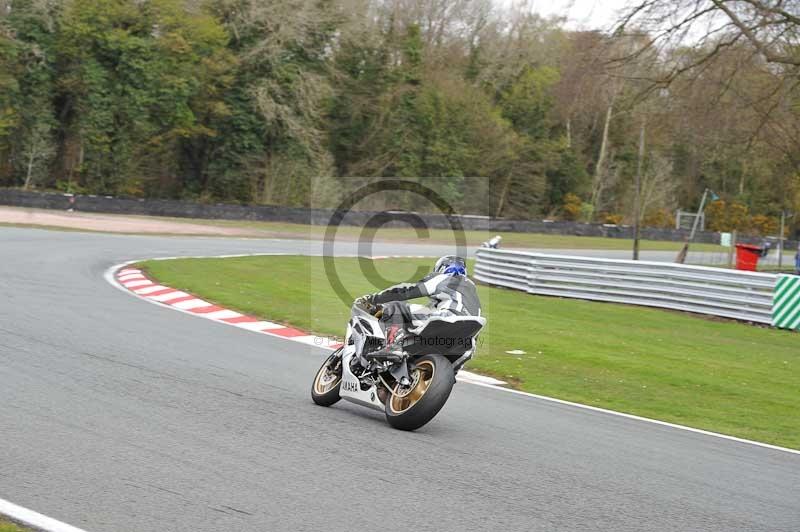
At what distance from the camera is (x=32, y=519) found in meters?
4.72

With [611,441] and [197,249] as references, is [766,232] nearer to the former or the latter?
[197,249]

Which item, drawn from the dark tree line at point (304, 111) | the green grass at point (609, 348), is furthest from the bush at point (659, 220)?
the green grass at point (609, 348)

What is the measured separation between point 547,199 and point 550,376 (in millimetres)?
57064

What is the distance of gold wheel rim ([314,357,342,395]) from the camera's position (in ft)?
28.0

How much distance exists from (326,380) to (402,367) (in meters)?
1.11

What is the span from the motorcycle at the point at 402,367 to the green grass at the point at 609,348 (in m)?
3.09

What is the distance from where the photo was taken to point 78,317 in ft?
42.4

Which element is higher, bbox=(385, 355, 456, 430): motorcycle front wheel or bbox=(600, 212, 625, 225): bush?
bbox=(600, 212, 625, 225): bush

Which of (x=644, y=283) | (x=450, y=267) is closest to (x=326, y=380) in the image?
(x=450, y=267)

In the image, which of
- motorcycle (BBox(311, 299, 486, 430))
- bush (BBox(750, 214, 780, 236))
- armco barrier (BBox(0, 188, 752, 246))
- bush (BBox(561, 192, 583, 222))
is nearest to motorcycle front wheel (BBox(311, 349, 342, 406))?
motorcycle (BBox(311, 299, 486, 430))

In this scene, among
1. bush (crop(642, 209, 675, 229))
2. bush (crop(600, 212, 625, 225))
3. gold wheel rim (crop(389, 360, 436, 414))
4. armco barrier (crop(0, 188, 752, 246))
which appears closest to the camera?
gold wheel rim (crop(389, 360, 436, 414))

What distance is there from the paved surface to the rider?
2.76 feet

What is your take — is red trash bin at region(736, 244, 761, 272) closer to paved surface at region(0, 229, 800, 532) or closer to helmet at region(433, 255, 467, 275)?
paved surface at region(0, 229, 800, 532)

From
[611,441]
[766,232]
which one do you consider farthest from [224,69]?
[611,441]
